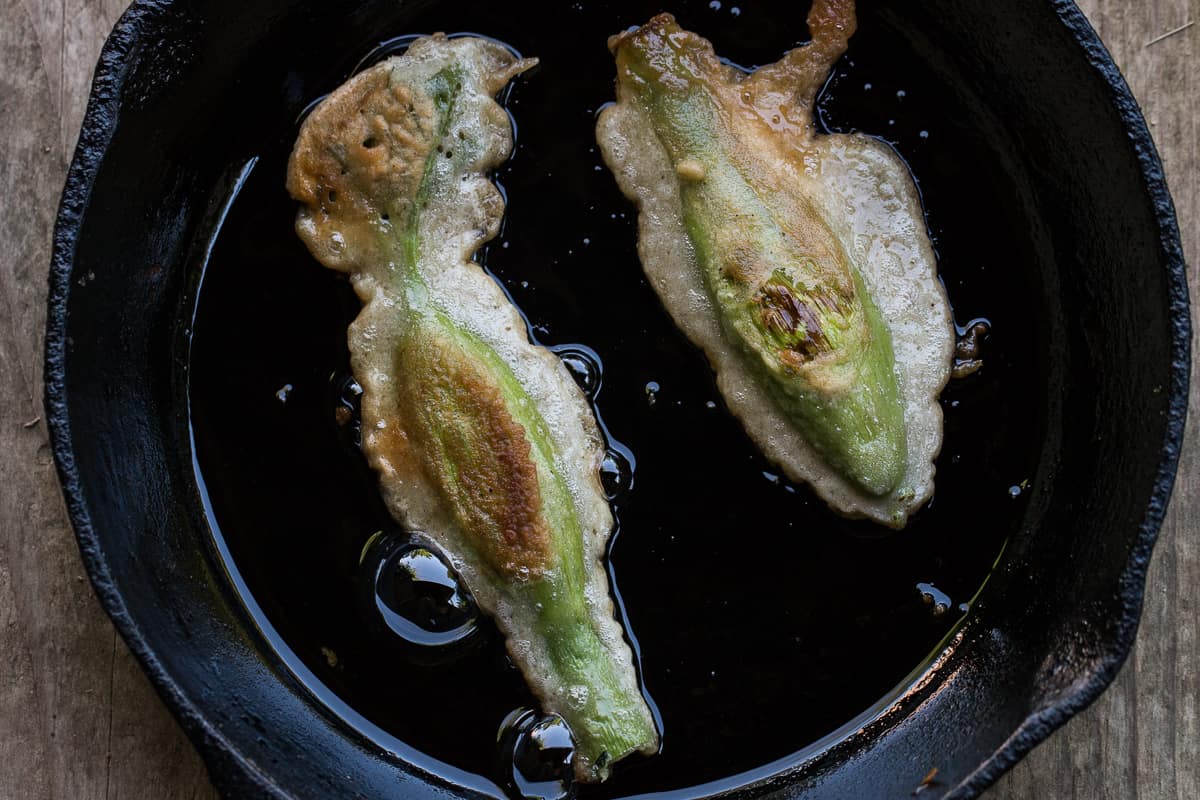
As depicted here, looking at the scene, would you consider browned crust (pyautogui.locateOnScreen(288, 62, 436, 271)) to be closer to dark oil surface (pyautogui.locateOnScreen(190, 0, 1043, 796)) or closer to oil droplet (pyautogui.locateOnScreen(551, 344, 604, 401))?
dark oil surface (pyautogui.locateOnScreen(190, 0, 1043, 796))

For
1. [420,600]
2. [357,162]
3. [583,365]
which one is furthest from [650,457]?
[357,162]

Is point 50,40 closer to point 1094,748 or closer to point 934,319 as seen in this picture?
point 934,319

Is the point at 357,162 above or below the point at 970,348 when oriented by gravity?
above

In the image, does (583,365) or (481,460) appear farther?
(583,365)

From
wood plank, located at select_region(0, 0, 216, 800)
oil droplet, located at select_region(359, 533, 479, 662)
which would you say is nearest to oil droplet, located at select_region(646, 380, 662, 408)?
oil droplet, located at select_region(359, 533, 479, 662)

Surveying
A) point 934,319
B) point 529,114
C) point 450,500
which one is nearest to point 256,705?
point 450,500

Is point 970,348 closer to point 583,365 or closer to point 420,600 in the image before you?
point 583,365
